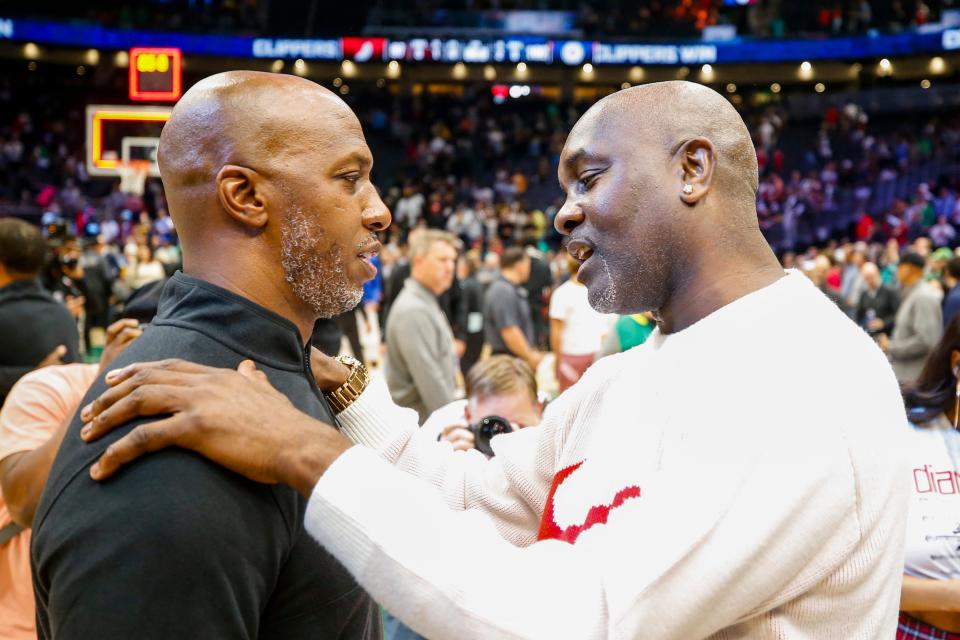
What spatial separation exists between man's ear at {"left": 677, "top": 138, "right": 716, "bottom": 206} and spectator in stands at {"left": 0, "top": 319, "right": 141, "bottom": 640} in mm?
1560

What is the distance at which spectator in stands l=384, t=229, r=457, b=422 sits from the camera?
18.8 ft

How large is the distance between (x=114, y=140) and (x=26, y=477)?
662cm

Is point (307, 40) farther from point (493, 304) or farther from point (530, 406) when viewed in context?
point (530, 406)

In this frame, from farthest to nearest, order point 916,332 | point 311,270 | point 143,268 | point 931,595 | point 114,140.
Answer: point 143,268
point 114,140
point 916,332
point 931,595
point 311,270

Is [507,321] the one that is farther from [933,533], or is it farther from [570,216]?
[570,216]

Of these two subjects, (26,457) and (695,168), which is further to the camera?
(26,457)

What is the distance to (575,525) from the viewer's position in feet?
5.81

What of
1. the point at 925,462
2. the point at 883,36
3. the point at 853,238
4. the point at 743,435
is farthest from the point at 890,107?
the point at 743,435

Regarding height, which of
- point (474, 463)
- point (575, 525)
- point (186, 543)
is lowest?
point (474, 463)

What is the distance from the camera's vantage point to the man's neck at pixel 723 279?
5.96 ft

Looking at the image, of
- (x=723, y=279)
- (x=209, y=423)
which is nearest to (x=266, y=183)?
(x=209, y=423)

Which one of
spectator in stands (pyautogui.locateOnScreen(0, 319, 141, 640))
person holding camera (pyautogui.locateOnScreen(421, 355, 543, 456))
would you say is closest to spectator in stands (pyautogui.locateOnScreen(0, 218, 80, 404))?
spectator in stands (pyautogui.locateOnScreen(0, 319, 141, 640))

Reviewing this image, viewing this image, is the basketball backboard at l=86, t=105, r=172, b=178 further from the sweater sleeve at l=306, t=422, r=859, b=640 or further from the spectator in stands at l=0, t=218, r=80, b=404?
the sweater sleeve at l=306, t=422, r=859, b=640

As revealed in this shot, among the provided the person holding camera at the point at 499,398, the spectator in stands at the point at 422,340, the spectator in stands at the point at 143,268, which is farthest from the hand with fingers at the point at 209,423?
the spectator in stands at the point at 143,268
